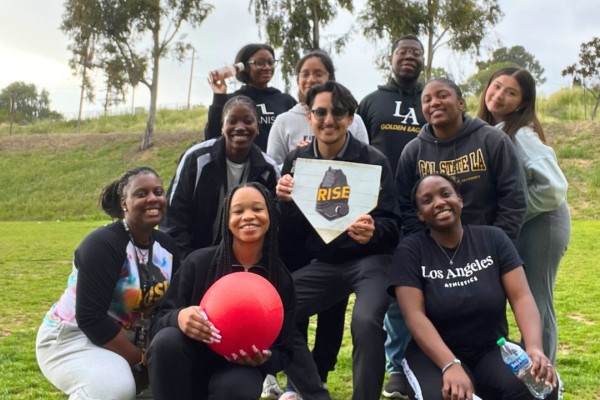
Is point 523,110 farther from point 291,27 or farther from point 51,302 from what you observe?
point 291,27

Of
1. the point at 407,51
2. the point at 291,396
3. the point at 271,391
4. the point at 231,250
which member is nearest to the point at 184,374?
the point at 231,250

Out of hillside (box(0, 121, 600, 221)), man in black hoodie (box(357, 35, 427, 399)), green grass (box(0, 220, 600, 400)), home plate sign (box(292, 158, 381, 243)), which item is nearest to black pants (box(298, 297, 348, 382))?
green grass (box(0, 220, 600, 400))

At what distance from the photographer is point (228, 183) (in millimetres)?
4582

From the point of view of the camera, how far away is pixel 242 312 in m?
3.43

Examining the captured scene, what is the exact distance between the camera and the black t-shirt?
3785 millimetres

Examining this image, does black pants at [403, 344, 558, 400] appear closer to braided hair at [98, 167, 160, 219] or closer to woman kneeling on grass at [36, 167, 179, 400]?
woman kneeling on grass at [36, 167, 179, 400]

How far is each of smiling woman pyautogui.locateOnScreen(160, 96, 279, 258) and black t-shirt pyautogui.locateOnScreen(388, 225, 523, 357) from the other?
1.26 m

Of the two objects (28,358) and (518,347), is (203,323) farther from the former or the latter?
(28,358)

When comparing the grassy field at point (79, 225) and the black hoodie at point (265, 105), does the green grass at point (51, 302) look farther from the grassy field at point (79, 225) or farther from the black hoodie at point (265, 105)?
the black hoodie at point (265, 105)

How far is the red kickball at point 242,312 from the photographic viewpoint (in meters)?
3.44

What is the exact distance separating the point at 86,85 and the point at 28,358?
30.0 m

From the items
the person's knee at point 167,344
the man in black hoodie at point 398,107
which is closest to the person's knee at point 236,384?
the person's knee at point 167,344

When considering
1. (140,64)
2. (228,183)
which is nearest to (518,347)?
(228,183)

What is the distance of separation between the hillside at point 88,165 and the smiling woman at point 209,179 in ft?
65.1
